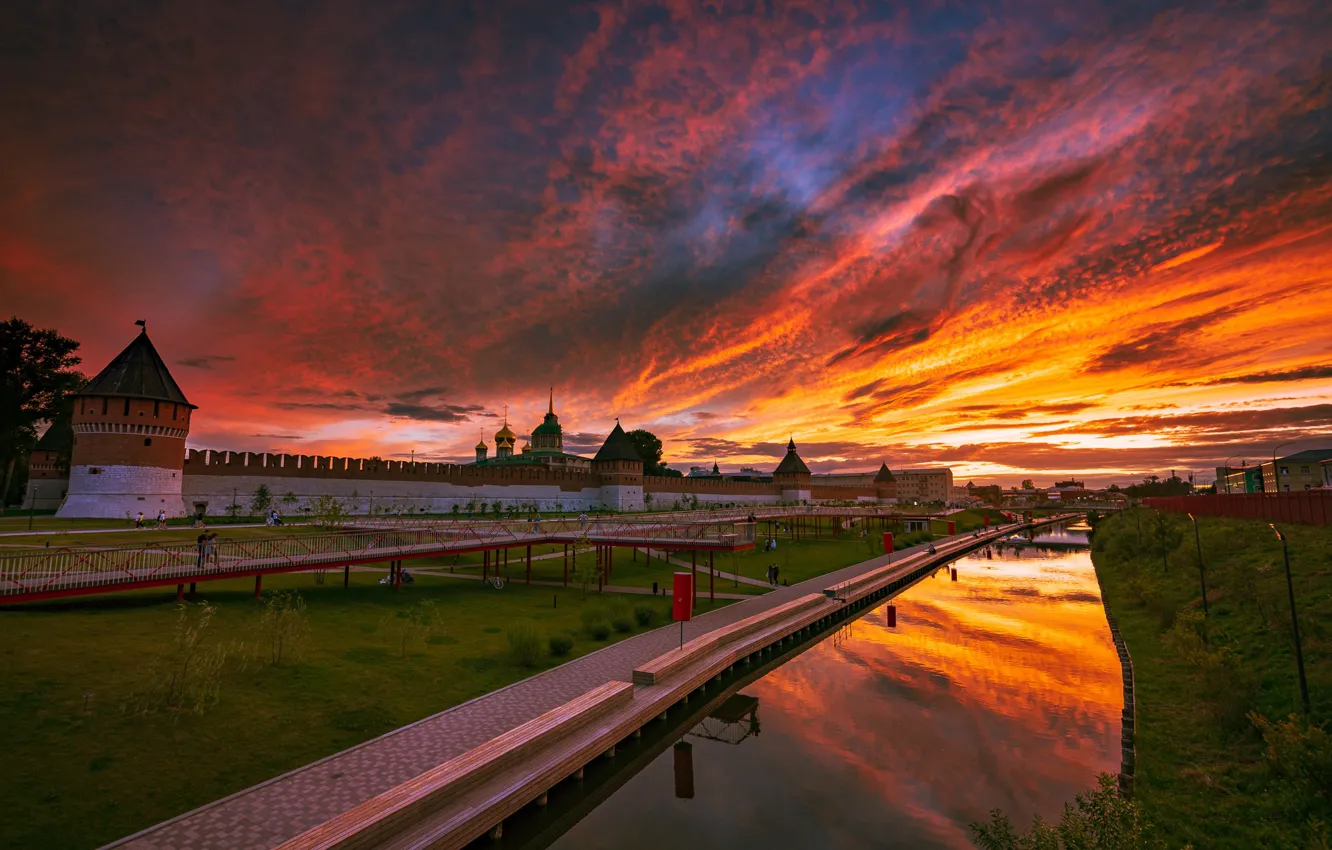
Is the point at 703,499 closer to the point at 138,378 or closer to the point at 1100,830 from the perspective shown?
the point at 138,378

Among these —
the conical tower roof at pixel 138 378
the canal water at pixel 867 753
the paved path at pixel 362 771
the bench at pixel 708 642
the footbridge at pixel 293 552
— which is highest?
the conical tower roof at pixel 138 378

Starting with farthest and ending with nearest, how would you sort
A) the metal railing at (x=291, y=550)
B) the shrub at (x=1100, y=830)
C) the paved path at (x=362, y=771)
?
the metal railing at (x=291, y=550) → the paved path at (x=362, y=771) → the shrub at (x=1100, y=830)

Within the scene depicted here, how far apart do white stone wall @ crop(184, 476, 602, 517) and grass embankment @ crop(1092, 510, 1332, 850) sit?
48.2m

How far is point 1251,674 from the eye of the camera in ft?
44.3

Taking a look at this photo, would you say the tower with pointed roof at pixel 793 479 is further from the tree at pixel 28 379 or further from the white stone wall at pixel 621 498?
the tree at pixel 28 379

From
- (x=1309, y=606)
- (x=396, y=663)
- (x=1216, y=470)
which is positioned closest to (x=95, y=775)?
(x=396, y=663)

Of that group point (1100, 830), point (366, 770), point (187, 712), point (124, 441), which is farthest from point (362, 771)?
point (124, 441)

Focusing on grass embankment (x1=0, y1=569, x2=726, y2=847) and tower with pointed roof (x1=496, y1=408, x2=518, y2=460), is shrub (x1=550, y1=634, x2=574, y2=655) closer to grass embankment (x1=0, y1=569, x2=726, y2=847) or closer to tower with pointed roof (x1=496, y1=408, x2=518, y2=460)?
grass embankment (x1=0, y1=569, x2=726, y2=847)

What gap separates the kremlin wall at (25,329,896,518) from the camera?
34.9 meters

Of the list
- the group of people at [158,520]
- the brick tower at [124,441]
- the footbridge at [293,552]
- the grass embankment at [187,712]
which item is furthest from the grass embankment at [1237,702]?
the brick tower at [124,441]

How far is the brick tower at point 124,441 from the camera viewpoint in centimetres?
3466

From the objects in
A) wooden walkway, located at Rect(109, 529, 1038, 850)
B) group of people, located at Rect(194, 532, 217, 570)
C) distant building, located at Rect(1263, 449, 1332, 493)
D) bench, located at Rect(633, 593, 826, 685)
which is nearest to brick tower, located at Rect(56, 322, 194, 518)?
group of people, located at Rect(194, 532, 217, 570)

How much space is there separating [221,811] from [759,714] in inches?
475

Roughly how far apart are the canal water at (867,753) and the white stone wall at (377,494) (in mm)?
38870
